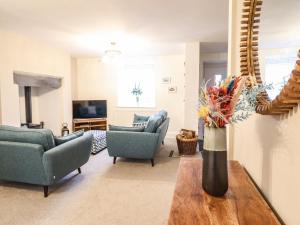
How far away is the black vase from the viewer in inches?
37.0

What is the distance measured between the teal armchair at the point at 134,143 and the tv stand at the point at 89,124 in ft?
9.06

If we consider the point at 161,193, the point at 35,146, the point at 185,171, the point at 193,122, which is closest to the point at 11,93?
the point at 35,146

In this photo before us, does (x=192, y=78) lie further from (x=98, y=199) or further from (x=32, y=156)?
(x=32, y=156)

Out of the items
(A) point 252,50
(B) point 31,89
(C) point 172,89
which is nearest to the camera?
(A) point 252,50

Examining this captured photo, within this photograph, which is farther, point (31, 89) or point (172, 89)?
point (172, 89)

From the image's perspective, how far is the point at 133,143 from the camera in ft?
11.8

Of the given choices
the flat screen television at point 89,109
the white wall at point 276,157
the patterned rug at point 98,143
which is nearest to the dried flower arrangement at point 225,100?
the white wall at point 276,157

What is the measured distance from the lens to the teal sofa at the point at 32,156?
249cm

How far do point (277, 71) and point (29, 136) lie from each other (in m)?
2.66

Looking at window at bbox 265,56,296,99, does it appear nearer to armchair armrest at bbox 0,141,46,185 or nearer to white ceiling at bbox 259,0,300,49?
white ceiling at bbox 259,0,300,49

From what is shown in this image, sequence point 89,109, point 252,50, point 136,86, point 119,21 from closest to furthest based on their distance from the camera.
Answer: point 252,50 → point 119,21 → point 89,109 → point 136,86

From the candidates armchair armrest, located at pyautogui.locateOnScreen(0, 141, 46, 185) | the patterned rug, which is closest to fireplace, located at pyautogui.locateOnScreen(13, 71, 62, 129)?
the patterned rug

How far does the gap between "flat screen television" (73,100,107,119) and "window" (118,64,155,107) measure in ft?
1.81

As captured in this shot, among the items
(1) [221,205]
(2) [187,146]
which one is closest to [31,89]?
(2) [187,146]
